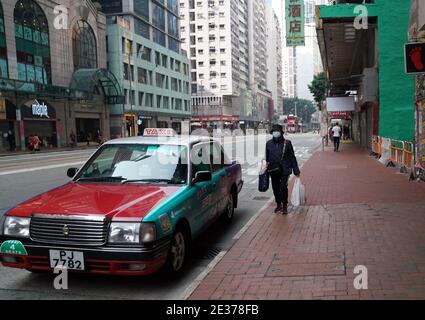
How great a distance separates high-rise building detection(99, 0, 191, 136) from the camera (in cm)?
5519

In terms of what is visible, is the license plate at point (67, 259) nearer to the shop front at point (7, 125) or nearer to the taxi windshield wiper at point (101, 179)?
the taxi windshield wiper at point (101, 179)

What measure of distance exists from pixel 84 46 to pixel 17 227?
158 feet

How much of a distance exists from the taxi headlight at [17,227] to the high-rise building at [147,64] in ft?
159

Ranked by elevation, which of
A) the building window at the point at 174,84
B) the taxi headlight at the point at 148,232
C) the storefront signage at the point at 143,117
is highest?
the building window at the point at 174,84

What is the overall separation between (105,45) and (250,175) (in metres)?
43.5

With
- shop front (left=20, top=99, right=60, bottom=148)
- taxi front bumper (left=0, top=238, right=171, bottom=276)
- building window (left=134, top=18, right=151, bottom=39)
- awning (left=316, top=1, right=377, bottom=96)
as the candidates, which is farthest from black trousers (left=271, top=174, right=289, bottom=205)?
building window (left=134, top=18, right=151, bottom=39)

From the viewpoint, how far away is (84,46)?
48906 mm

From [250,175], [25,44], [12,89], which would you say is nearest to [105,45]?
[25,44]

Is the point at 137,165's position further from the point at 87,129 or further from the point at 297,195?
the point at 87,129

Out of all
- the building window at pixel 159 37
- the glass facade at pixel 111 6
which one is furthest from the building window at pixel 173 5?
the glass facade at pixel 111 6

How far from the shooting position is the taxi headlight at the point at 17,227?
4375 mm

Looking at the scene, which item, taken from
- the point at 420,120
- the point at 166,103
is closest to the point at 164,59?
the point at 166,103

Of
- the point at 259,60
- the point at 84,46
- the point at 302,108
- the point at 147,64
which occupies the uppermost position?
the point at 259,60

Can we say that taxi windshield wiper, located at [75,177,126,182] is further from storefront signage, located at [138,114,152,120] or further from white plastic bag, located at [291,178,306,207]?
storefront signage, located at [138,114,152,120]
